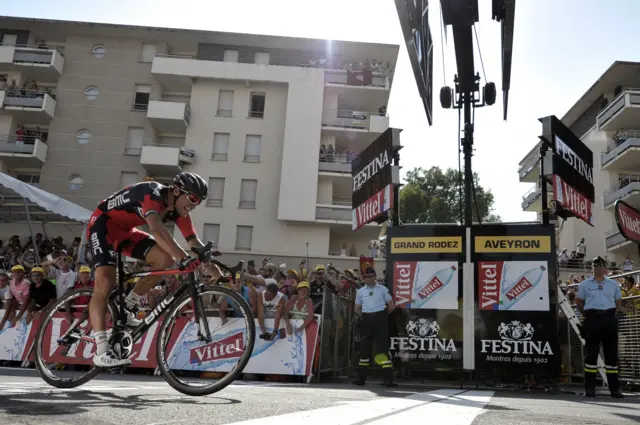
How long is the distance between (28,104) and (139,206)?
37.7 metres

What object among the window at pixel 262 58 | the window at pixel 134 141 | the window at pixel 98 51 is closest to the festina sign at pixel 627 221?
the window at pixel 262 58

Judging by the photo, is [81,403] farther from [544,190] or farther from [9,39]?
[9,39]

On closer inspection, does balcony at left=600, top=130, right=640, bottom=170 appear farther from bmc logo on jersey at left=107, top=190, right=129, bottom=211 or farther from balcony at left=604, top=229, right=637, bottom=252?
bmc logo on jersey at left=107, top=190, right=129, bottom=211

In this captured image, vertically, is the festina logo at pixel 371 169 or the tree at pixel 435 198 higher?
the tree at pixel 435 198

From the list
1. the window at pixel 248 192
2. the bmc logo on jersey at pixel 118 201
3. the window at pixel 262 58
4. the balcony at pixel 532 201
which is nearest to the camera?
the bmc logo on jersey at pixel 118 201

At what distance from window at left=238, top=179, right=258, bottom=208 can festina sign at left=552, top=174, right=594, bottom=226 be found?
2801 centimetres

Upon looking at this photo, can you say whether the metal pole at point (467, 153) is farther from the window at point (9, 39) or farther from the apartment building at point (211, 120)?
the window at point (9, 39)

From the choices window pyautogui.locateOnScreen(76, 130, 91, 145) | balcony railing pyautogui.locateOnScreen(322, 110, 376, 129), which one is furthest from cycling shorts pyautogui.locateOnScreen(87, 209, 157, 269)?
window pyautogui.locateOnScreen(76, 130, 91, 145)

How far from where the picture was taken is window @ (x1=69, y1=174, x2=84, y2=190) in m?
38.9

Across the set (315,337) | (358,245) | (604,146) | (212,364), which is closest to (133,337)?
(212,364)

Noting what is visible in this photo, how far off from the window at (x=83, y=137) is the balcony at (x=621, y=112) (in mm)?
33648

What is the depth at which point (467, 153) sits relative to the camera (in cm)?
1318

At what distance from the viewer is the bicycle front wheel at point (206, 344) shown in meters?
4.58

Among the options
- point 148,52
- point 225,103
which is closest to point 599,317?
point 225,103
